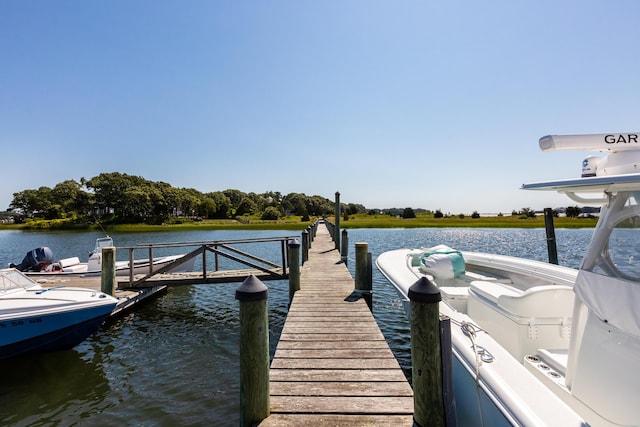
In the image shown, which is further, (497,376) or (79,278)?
(79,278)

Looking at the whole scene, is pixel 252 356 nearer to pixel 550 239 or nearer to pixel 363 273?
pixel 363 273

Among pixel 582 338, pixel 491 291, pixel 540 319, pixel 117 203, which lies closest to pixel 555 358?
pixel 540 319

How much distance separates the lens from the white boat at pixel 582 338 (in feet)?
7.69

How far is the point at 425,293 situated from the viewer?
8.74ft

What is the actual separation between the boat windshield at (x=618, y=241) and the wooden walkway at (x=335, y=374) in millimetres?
2022

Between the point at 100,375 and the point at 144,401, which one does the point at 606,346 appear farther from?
the point at 100,375

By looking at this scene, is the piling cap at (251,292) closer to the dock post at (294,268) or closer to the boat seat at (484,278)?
the dock post at (294,268)

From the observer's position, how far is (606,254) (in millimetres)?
2738

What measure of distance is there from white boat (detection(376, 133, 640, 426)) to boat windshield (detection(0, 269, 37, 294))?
8.64 metres

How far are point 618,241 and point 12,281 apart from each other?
10.1m

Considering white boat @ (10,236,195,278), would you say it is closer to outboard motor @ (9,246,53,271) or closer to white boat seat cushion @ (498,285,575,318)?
outboard motor @ (9,246,53,271)

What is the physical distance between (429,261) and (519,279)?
71.6 inches

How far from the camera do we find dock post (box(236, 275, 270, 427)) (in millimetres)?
2838

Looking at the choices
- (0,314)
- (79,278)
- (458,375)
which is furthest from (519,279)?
(79,278)
